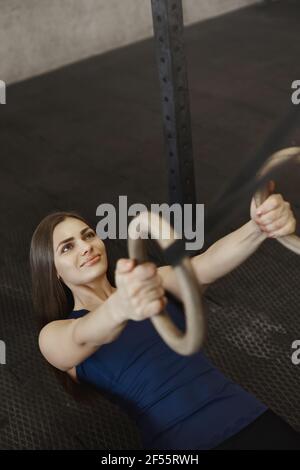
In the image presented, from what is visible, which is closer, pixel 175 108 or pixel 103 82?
pixel 175 108

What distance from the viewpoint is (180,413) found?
4.50ft

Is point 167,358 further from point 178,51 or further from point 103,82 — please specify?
point 103,82

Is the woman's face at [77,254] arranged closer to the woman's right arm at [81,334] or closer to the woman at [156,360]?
the woman at [156,360]

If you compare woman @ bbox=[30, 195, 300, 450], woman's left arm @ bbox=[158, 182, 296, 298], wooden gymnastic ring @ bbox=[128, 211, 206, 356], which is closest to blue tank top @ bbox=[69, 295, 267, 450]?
woman @ bbox=[30, 195, 300, 450]

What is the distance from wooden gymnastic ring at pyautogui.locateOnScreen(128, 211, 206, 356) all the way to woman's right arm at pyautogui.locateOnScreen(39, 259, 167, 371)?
33mm

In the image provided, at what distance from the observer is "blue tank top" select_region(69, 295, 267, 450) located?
4.49ft

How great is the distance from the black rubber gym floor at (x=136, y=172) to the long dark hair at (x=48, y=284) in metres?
0.54

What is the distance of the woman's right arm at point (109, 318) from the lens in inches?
39.7

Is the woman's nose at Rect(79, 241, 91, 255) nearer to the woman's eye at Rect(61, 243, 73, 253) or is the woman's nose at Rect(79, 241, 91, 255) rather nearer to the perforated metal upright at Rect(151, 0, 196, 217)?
the woman's eye at Rect(61, 243, 73, 253)

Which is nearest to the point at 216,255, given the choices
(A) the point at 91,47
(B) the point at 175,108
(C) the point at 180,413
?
(C) the point at 180,413

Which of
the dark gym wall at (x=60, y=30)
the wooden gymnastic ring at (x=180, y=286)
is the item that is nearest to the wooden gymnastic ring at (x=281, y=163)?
the wooden gymnastic ring at (x=180, y=286)

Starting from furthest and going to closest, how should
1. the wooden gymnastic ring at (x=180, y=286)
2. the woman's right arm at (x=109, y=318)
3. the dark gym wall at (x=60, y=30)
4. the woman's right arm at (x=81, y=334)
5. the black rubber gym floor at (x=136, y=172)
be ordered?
the dark gym wall at (x=60, y=30), the black rubber gym floor at (x=136, y=172), the woman's right arm at (x=81, y=334), the woman's right arm at (x=109, y=318), the wooden gymnastic ring at (x=180, y=286)

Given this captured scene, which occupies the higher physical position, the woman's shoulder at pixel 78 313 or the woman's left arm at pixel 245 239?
the woman's left arm at pixel 245 239

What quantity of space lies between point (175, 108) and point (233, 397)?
1.31 meters
